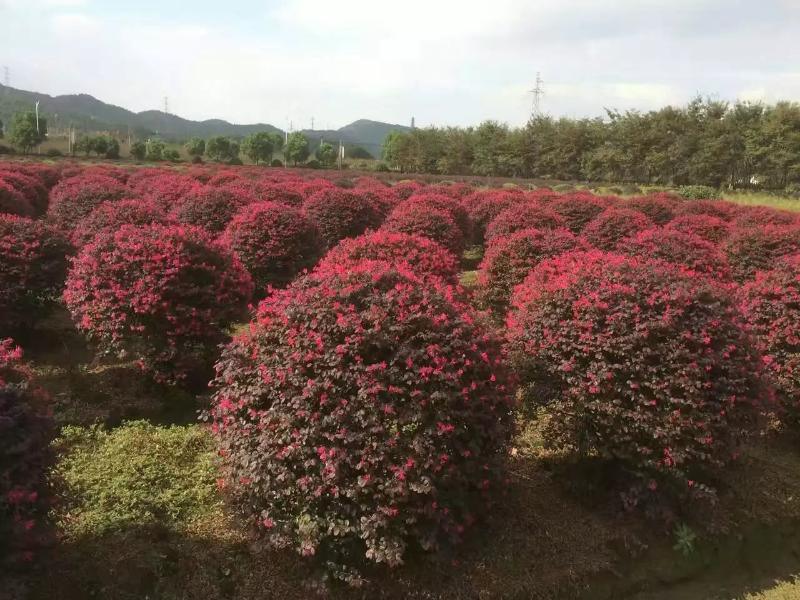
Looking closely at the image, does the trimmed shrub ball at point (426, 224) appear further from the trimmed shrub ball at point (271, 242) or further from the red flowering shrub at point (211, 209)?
the red flowering shrub at point (211, 209)

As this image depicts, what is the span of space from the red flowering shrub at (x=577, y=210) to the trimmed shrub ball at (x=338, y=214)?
4.72 meters

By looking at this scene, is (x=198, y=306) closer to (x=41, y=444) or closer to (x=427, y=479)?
(x=41, y=444)

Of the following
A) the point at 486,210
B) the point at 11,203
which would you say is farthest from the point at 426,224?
the point at 11,203

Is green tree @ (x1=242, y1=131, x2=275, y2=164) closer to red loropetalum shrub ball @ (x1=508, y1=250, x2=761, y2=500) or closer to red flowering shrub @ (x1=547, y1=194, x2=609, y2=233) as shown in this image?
red flowering shrub @ (x1=547, y1=194, x2=609, y2=233)

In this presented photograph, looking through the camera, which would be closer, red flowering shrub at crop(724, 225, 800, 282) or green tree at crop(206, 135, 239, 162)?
red flowering shrub at crop(724, 225, 800, 282)

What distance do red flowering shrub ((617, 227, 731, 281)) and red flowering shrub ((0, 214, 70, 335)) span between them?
754 centimetres

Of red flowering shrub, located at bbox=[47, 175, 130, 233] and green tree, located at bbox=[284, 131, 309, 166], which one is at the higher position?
green tree, located at bbox=[284, 131, 309, 166]

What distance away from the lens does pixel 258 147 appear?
68750mm

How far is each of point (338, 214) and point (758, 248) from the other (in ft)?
24.8

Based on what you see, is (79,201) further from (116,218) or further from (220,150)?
(220,150)

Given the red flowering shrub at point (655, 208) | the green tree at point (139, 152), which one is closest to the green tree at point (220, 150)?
the green tree at point (139, 152)

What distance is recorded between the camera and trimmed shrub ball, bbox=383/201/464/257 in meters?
10.5

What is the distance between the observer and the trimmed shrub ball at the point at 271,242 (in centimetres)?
909

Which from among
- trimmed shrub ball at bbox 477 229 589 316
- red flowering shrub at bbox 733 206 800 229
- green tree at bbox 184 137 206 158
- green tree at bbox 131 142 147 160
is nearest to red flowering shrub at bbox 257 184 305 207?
trimmed shrub ball at bbox 477 229 589 316
